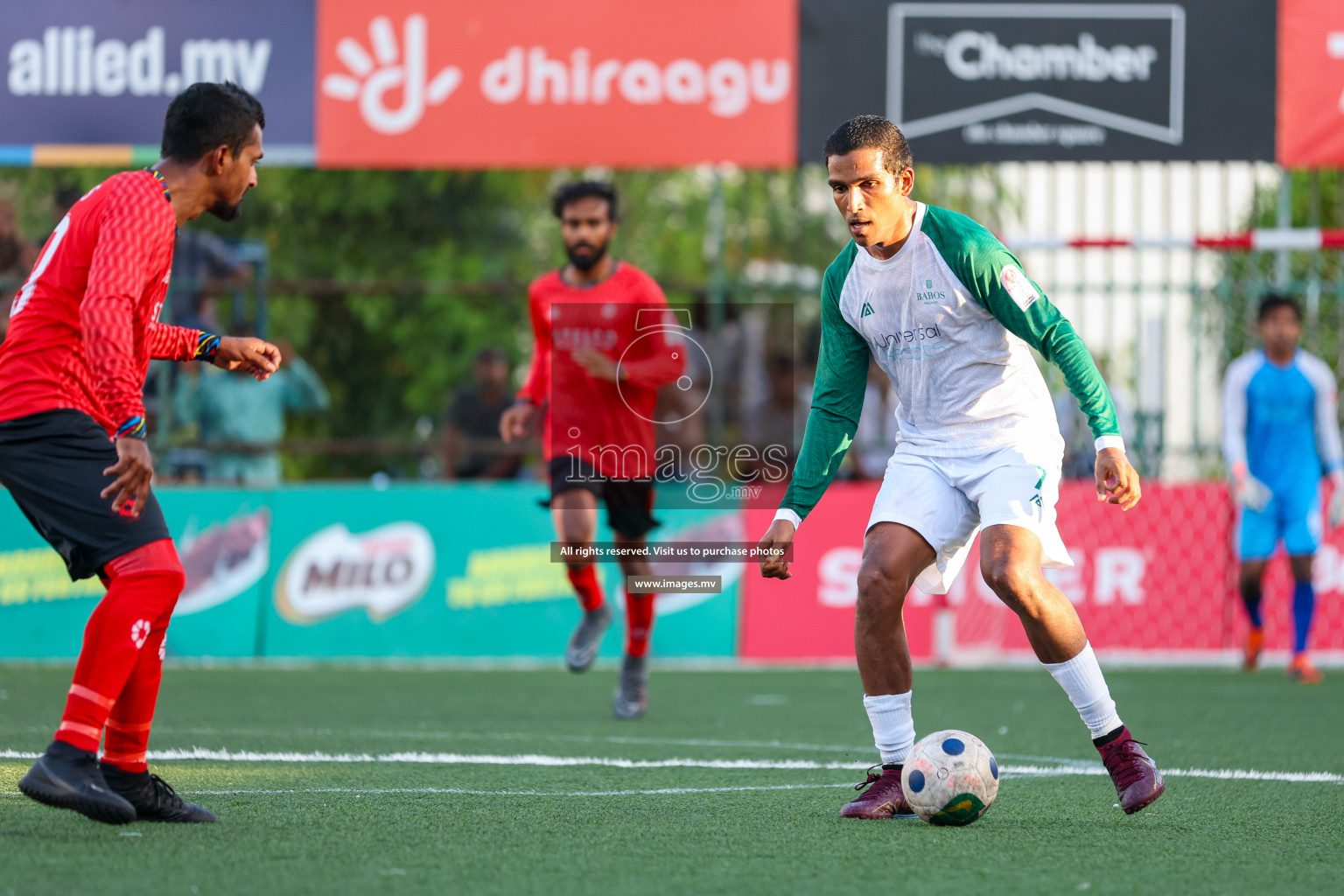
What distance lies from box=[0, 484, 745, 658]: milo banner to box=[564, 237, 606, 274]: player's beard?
3.62 m

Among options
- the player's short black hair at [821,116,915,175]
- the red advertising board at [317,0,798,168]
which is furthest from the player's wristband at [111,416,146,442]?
the red advertising board at [317,0,798,168]

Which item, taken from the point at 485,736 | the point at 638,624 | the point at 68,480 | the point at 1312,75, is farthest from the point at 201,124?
the point at 1312,75

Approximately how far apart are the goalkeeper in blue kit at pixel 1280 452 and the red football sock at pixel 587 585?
4.70m

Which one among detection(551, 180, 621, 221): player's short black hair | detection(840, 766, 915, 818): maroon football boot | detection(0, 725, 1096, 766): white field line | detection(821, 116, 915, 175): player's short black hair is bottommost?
detection(0, 725, 1096, 766): white field line

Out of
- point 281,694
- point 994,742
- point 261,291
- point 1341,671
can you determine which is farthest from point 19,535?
point 1341,671

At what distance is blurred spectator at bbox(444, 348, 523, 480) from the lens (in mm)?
13758

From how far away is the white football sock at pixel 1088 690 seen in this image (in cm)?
495

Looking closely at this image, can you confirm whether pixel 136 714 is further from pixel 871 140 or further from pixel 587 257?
pixel 587 257

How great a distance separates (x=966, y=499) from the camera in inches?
203

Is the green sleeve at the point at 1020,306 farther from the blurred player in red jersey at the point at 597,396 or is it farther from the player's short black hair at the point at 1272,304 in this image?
the player's short black hair at the point at 1272,304

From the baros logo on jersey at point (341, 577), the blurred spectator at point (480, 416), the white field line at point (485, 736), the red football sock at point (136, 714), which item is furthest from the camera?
the blurred spectator at point (480, 416)

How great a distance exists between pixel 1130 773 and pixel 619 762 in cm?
215

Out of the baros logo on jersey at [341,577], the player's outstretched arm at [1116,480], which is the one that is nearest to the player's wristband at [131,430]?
the player's outstretched arm at [1116,480]

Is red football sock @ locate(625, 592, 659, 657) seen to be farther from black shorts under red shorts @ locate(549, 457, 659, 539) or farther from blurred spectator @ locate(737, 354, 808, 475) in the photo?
blurred spectator @ locate(737, 354, 808, 475)
